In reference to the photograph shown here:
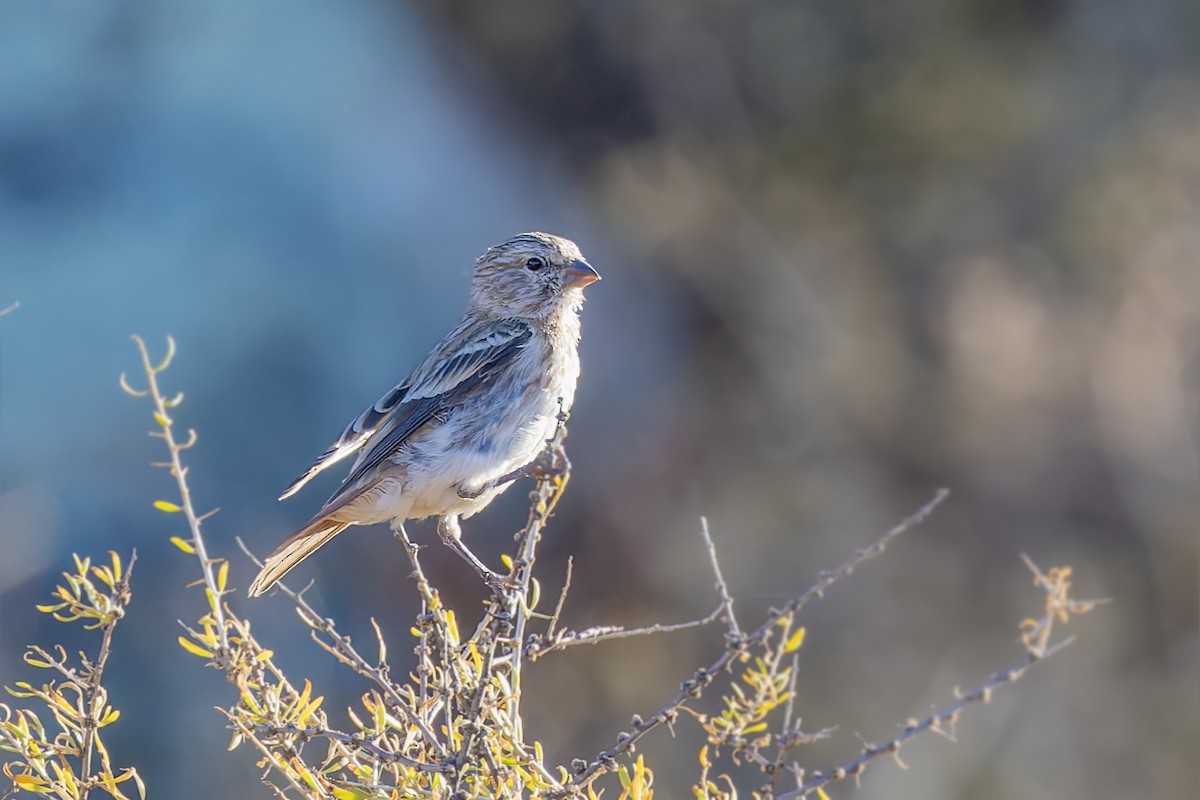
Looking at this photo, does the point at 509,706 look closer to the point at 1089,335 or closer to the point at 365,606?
the point at 365,606

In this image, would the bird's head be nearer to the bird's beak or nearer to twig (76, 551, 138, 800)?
the bird's beak

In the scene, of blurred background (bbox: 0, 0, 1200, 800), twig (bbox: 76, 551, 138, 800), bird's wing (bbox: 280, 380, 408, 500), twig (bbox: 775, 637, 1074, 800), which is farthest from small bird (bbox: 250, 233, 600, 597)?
blurred background (bbox: 0, 0, 1200, 800)

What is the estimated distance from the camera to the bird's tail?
409 cm

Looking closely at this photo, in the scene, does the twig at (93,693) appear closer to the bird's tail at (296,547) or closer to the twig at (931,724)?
the bird's tail at (296,547)

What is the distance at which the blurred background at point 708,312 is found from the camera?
9375mm

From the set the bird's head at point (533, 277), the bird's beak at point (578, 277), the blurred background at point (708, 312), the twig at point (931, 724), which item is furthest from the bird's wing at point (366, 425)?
the blurred background at point (708, 312)

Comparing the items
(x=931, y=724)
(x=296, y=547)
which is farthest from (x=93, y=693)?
(x=931, y=724)

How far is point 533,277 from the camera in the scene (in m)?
4.93

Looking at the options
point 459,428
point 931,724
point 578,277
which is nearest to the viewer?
point 931,724

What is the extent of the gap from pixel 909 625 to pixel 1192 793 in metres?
2.34

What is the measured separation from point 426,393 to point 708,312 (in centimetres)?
705

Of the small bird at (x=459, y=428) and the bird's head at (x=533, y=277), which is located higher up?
the bird's head at (x=533, y=277)

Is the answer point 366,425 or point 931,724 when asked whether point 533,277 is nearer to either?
point 366,425

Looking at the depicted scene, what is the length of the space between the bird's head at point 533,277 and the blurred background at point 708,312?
3.95 meters
